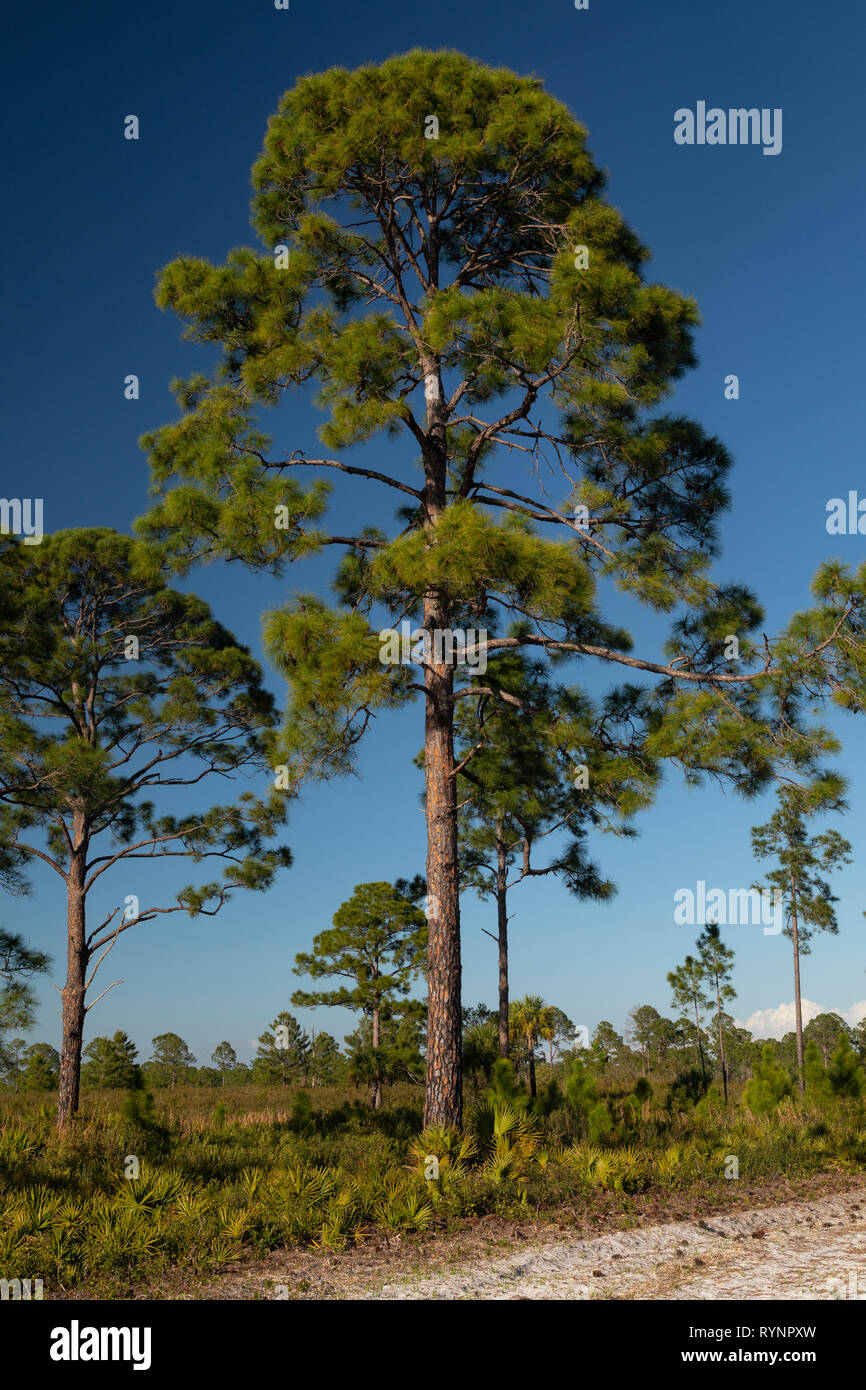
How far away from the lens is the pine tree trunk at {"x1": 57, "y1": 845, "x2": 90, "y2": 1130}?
1390 centimetres

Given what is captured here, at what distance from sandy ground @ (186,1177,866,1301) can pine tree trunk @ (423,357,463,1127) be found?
6.55ft

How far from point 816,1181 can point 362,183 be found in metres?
11.9

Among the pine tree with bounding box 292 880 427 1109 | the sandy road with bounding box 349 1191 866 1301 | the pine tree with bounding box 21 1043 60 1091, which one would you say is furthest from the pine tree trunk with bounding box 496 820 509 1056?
the pine tree with bounding box 21 1043 60 1091

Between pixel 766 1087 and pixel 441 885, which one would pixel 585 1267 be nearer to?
pixel 441 885

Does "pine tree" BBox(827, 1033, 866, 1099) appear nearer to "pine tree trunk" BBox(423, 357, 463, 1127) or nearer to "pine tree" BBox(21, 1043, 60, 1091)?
"pine tree trunk" BBox(423, 357, 463, 1127)

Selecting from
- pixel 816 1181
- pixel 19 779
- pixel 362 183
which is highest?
pixel 362 183

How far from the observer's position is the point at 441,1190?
6.91 metres

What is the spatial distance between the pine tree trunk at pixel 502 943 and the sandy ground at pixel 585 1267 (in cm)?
1102

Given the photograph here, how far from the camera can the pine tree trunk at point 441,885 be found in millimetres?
8586

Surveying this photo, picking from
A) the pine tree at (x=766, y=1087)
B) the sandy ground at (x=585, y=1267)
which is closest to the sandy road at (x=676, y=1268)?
the sandy ground at (x=585, y=1267)

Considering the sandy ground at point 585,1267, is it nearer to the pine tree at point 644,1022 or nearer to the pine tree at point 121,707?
the pine tree at point 121,707
